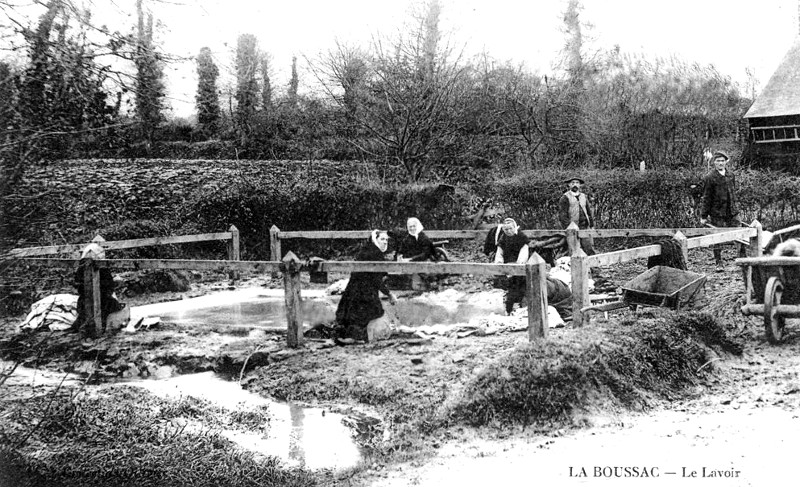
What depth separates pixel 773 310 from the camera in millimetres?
6586

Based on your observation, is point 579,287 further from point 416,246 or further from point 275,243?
point 275,243

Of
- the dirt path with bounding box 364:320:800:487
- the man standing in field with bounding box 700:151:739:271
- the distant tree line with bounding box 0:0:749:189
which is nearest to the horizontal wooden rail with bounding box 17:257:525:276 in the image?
the dirt path with bounding box 364:320:800:487

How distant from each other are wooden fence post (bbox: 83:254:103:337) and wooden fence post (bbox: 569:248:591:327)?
613cm

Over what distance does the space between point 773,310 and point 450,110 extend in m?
13.4

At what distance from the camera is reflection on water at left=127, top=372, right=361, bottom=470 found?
4.86m

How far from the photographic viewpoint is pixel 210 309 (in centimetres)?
1103

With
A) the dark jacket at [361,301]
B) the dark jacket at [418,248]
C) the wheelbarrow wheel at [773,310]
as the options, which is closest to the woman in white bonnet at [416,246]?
the dark jacket at [418,248]

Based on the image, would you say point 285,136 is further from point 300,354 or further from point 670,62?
point 300,354

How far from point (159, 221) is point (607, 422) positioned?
13346 millimetres

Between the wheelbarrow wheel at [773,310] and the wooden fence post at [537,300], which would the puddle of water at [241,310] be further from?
the wheelbarrow wheel at [773,310]

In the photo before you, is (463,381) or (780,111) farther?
(780,111)

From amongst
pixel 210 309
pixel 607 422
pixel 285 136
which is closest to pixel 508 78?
pixel 285 136

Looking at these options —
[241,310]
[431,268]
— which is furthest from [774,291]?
[241,310]

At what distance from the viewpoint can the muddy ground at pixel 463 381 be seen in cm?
425
